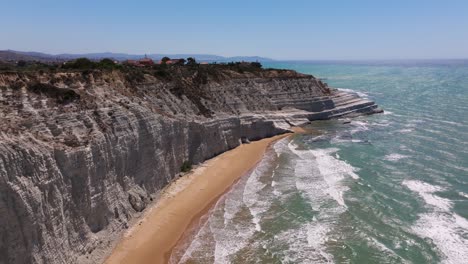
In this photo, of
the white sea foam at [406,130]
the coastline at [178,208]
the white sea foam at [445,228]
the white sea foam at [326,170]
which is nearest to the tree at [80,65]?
the coastline at [178,208]

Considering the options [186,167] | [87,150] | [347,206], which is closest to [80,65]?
[186,167]

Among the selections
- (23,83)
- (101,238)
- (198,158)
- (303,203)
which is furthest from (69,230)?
(198,158)

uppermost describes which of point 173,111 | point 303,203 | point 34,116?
point 34,116

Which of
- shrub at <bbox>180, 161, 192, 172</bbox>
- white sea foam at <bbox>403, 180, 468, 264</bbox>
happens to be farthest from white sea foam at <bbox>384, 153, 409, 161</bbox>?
shrub at <bbox>180, 161, 192, 172</bbox>

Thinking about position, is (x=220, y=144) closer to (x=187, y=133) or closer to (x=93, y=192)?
(x=187, y=133)

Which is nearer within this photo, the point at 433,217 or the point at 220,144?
the point at 433,217

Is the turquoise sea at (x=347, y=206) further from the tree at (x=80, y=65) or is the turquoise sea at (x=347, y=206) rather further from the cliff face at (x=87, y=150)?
the tree at (x=80, y=65)
